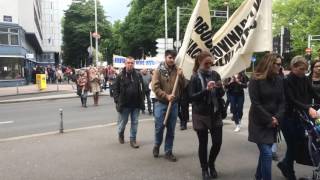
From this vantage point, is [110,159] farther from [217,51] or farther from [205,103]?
[217,51]

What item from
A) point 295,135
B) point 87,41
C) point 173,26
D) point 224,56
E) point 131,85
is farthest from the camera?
point 87,41

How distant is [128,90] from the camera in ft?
30.5

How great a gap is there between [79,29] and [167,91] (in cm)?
7803

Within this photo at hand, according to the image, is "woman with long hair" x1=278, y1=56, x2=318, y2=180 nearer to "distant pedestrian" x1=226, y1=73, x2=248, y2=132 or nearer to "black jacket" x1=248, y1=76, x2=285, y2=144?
"black jacket" x1=248, y1=76, x2=285, y2=144

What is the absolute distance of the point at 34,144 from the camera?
10.1 metres

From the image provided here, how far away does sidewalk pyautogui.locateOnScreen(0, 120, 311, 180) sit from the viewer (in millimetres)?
7180

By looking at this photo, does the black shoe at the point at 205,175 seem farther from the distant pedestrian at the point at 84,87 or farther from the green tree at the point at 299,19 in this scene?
the green tree at the point at 299,19

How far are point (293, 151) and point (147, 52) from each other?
5891cm

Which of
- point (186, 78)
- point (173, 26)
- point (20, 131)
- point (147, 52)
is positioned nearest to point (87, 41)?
point (147, 52)

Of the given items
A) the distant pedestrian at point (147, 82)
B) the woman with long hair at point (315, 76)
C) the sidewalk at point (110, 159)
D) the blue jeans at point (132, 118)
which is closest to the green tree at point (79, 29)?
the distant pedestrian at point (147, 82)

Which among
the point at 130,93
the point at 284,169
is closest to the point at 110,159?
the point at 130,93

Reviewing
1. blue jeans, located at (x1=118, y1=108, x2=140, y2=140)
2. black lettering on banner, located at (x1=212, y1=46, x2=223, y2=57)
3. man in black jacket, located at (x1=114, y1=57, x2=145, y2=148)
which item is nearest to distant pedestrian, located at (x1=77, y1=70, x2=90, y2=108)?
blue jeans, located at (x1=118, y1=108, x2=140, y2=140)

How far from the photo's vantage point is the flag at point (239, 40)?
7672 mm

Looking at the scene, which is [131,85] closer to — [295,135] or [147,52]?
[295,135]
